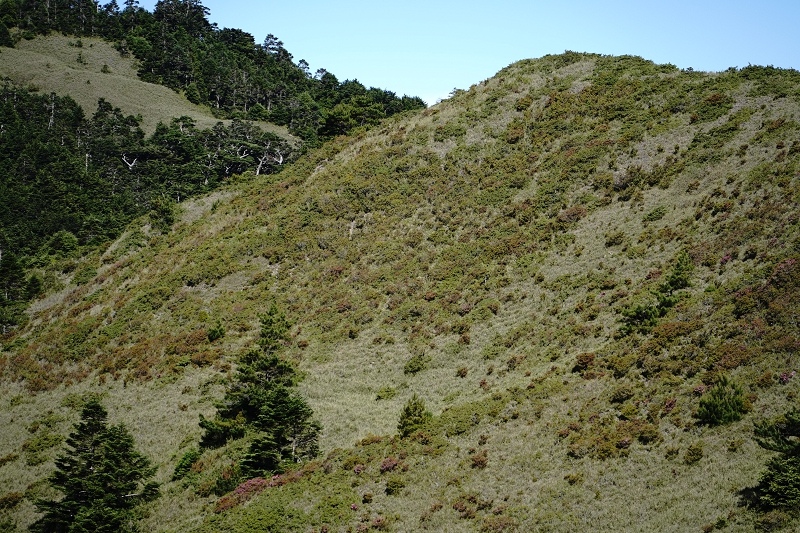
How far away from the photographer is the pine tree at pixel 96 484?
84.6 feet

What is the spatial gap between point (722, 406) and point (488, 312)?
20.9 meters

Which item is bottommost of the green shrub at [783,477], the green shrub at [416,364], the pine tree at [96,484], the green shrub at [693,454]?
the pine tree at [96,484]

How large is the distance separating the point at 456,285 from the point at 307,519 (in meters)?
25.2

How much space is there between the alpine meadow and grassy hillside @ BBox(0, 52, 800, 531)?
7.4 inches

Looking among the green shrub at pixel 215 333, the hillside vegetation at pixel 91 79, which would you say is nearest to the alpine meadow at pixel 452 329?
the green shrub at pixel 215 333

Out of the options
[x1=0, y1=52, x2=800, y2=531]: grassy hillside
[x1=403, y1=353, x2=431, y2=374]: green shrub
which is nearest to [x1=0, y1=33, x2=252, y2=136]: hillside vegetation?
[x1=0, y1=52, x2=800, y2=531]: grassy hillside

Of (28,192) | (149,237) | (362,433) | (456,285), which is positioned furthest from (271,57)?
(362,433)

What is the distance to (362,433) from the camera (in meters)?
32.4

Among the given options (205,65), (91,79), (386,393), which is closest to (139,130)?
(91,79)

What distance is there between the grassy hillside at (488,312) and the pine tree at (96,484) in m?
1.52

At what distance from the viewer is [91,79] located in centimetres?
13150

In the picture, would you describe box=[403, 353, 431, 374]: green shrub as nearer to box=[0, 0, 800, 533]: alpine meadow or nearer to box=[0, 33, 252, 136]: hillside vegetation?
box=[0, 0, 800, 533]: alpine meadow

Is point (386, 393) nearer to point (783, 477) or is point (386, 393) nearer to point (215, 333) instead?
point (215, 333)

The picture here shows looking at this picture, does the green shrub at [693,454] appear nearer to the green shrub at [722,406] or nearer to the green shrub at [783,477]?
the green shrub at [722,406]
